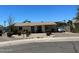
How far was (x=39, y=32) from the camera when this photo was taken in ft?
48.3

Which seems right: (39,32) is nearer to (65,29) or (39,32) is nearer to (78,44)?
(65,29)

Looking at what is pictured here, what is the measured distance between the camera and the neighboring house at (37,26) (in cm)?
1411

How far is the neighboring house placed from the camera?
46.3 feet

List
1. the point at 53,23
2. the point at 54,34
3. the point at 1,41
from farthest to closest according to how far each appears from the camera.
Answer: the point at 1,41, the point at 54,34, the point at 53,23

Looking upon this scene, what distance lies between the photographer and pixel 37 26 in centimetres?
1455
